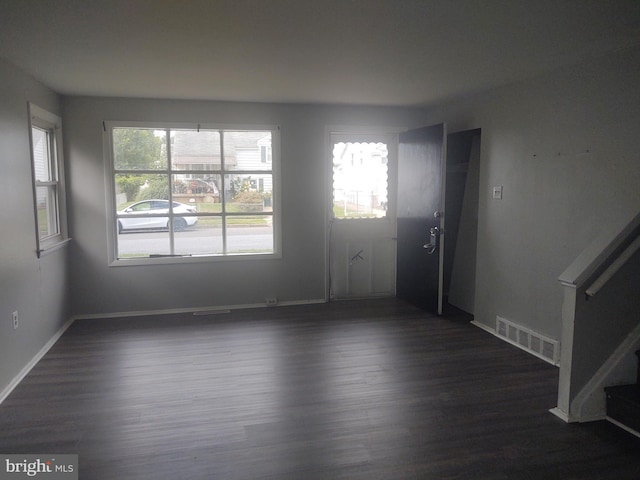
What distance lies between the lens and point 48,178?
174 inches

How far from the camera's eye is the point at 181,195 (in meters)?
5.04

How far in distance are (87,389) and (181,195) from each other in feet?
7.90

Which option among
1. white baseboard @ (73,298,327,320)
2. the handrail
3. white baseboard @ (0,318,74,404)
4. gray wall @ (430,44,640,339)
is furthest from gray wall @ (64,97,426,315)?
the handrail

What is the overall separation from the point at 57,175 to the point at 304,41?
3.13 meters

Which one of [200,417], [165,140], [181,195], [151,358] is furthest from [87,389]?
[165,140]

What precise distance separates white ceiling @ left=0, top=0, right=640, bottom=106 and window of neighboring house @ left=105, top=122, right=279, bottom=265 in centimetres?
83

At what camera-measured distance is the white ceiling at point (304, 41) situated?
89.6 inches

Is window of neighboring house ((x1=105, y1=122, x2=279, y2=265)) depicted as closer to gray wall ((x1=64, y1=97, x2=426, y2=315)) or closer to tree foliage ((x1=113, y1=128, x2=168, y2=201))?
tree foliage ((x1=113, y1=128, x2=168, y2=201))

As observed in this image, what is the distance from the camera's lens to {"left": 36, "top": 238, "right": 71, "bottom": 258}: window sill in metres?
3.86

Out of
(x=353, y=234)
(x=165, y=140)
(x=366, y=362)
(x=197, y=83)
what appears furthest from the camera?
(x=353, y=234)

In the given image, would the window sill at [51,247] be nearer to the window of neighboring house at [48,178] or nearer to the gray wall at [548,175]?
the window of neighboring house at [48,178]

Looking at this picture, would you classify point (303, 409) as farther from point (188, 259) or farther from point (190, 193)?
point (190, 193)

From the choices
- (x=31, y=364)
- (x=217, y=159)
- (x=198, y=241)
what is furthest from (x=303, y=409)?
(x=217, y=159)

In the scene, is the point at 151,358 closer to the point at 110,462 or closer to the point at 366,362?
the point at 110,462
